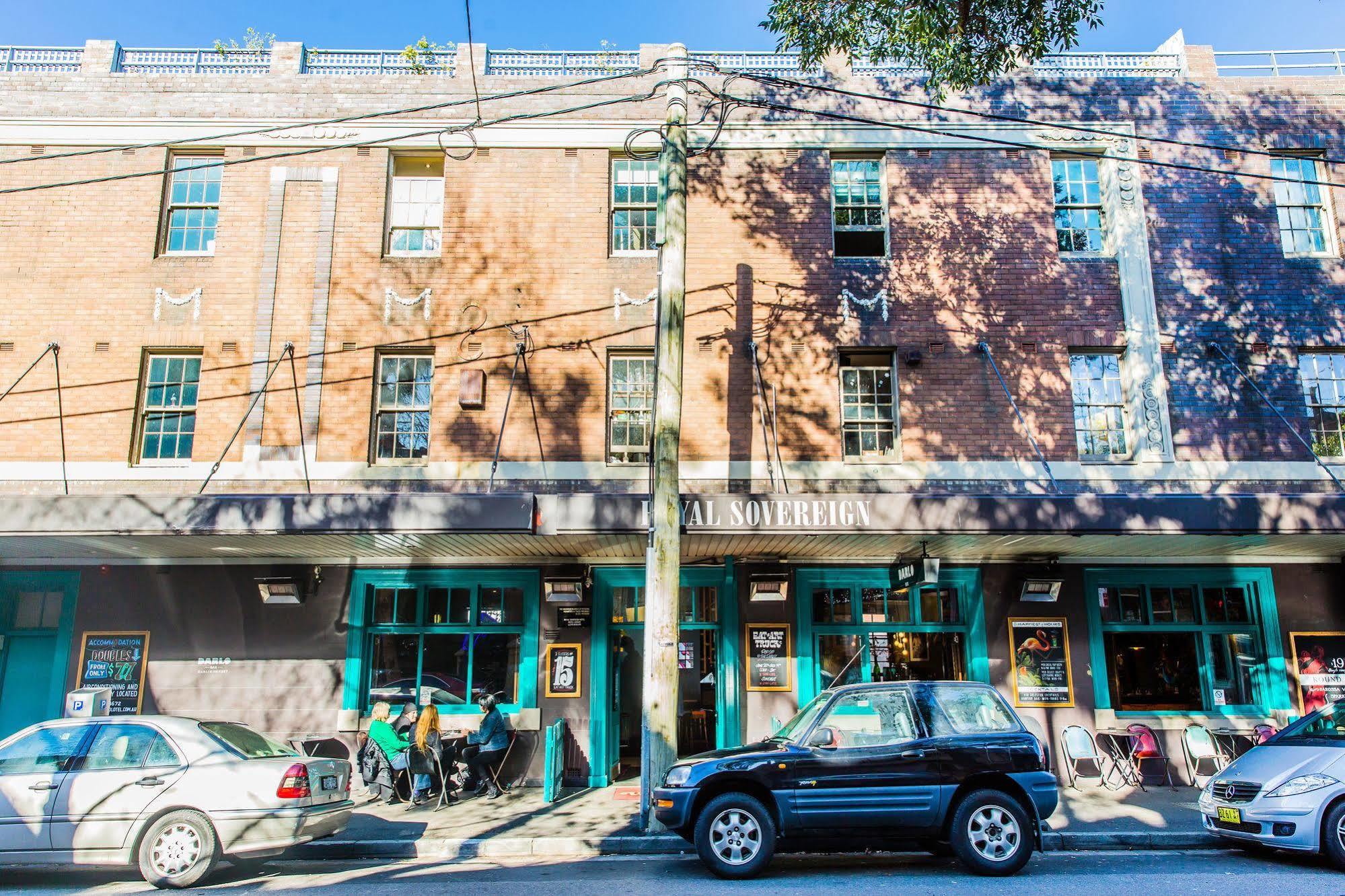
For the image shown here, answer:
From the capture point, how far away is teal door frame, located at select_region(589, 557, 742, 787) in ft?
40.6

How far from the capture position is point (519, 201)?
1388 centimetres

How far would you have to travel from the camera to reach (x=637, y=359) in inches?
533

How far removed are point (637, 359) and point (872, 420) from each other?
366 cm

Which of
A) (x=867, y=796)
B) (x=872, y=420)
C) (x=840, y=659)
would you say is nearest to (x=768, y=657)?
(x=840, y=659)

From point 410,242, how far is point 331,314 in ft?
5.57

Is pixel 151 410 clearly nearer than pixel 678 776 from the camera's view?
No

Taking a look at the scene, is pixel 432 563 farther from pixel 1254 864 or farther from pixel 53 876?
pixel 1254 864

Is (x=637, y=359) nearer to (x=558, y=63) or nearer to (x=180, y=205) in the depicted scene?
(x=558, y=63)

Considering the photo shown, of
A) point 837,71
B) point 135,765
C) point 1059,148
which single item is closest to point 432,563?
point 135,765

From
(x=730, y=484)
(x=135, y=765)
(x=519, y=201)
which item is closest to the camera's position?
(x=135, y=765)

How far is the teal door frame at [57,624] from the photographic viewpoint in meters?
12.4

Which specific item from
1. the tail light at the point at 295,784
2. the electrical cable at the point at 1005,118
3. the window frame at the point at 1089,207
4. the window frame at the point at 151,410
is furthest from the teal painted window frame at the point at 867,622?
the window frame at the point at 151,410

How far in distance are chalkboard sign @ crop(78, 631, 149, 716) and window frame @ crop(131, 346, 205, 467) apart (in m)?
2.46

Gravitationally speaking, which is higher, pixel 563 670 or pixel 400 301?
pixel 400 301
